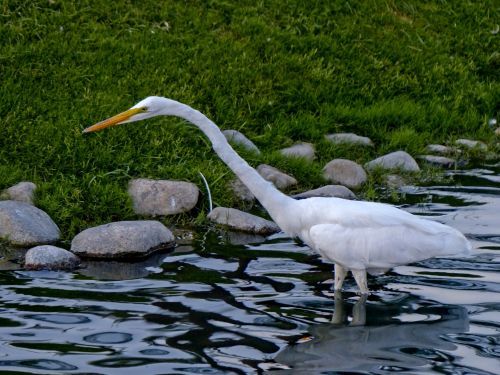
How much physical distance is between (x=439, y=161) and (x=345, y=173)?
4.19 feet

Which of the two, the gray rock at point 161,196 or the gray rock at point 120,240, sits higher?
the gray rock at point 161,196

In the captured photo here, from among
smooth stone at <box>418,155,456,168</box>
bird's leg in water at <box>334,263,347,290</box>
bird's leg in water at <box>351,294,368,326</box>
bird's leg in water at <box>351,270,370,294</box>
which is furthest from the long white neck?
smooth stone at <box>418,155,456,168</box>

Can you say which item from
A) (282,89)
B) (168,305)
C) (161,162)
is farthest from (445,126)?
(168,305)

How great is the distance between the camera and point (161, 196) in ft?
27.3

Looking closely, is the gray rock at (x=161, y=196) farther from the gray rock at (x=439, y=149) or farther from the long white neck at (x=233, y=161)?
the gray rock at (x=439, y=149)

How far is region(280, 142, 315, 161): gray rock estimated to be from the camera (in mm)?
9633

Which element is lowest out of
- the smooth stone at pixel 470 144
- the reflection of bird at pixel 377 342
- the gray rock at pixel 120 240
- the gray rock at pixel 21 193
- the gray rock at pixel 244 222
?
the reflection of bird at pixel 377 342

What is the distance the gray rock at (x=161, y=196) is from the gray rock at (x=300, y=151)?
4.78 feet

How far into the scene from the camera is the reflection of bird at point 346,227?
6.61 m

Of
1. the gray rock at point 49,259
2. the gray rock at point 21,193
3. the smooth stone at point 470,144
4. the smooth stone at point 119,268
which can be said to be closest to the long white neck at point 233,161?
the smooth stone at point 119,268

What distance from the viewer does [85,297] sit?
649cm

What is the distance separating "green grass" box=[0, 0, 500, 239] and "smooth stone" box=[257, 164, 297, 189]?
165 mm

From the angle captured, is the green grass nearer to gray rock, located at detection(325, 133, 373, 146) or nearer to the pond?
gray rock, located at detection(325, 133, 373, 146)

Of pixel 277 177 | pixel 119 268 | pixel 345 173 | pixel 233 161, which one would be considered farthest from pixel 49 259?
pixel 345 173
